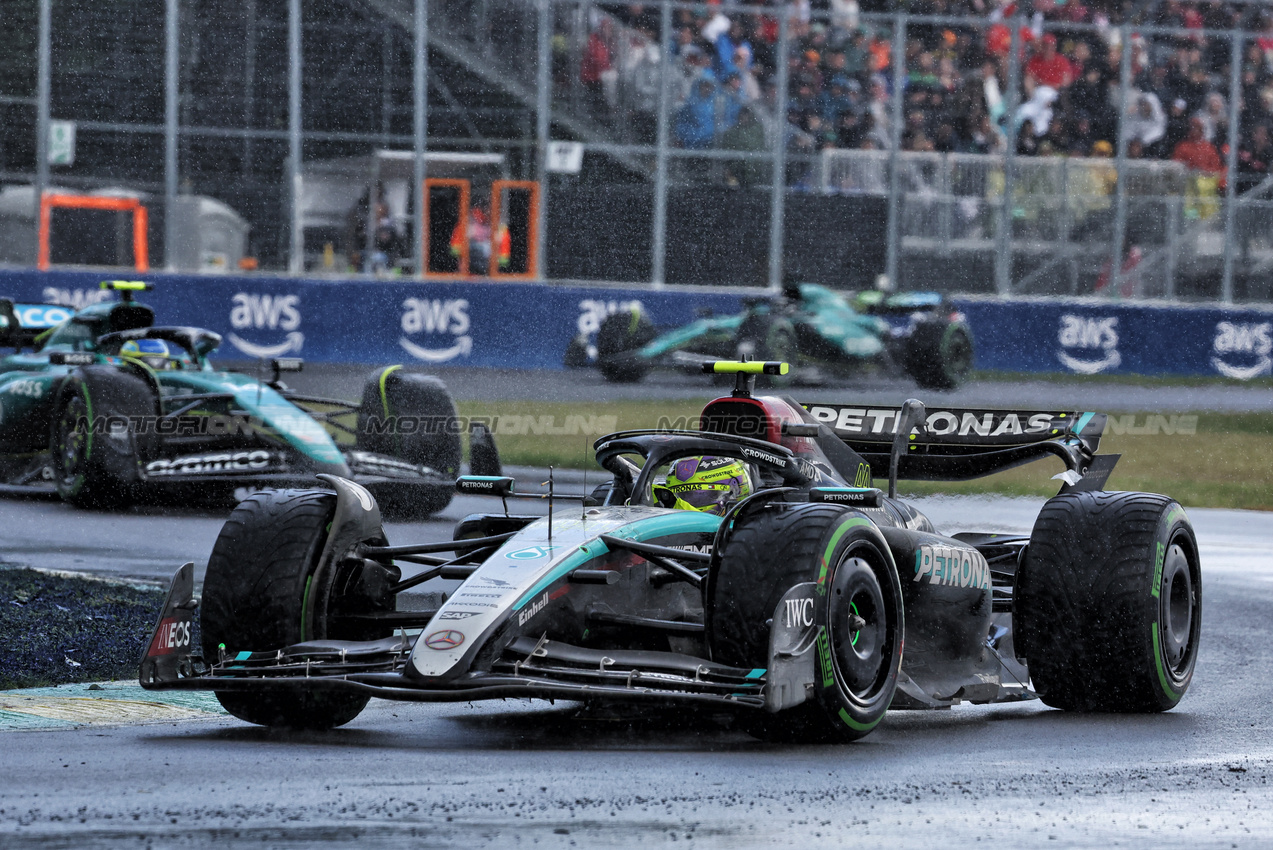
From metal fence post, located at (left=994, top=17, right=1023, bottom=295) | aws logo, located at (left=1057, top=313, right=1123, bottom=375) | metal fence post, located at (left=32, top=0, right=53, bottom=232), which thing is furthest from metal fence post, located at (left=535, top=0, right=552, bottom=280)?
aws logo, located at (left=1057, top=313, right=1123, bottom=375)

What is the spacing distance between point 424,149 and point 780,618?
17501mm

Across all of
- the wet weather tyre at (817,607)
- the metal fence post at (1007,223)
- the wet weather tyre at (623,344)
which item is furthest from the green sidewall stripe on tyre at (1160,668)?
the metal fence post at (1007,223)

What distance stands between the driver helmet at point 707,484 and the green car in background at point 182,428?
6.06m

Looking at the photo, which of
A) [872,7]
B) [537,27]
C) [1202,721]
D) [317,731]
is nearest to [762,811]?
[317,731]

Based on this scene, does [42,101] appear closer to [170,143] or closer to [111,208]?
[111,208]

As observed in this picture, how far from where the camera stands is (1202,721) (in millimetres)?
7246

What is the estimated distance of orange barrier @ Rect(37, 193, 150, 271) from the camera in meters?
22.1

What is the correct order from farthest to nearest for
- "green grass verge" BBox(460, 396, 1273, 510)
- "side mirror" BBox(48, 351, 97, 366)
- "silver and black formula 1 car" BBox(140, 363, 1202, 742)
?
"green grass verge" BBox(460, 396, 1273, 510), "side mirror" BBox(48, 351, 97, 366), "silver and black formula 1 car" BBox(140, 363, 1202, 742)

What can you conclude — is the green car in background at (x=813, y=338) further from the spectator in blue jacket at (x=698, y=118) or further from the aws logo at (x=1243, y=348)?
the aws logo at (x=1243, y=348)

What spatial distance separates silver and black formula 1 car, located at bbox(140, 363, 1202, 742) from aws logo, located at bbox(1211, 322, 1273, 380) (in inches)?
632

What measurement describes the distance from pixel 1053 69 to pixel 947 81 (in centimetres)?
150

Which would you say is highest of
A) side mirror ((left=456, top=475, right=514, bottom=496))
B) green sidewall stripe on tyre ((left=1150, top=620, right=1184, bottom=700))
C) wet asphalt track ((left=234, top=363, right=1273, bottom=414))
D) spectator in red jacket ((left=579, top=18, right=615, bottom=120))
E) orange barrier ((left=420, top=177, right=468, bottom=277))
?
spectator in red jacket ((left=579, top=18, right=615, bottom=120))

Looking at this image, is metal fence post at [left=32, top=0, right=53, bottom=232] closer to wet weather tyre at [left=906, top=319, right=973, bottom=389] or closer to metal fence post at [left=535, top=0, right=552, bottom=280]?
metal fence post at [left=535, top=0, right=552, bottom=280]

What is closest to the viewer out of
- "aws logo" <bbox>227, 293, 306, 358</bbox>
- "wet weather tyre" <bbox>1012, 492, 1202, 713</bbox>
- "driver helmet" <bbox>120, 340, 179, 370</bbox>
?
"wet weather tyre" <bbox>1012, 492, 1202, 713</bbox>
